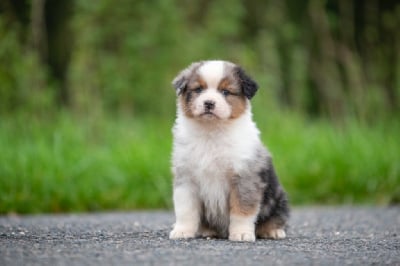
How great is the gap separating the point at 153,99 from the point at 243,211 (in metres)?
7.32

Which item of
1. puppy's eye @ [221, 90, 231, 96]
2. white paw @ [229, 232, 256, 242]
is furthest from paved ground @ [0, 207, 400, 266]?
puppy's eye @ [221, 90, 231, 96]

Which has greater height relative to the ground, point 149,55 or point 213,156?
point 149,55

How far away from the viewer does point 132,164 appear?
32.8 ft

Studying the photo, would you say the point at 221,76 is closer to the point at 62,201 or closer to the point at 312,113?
the point at 62,201

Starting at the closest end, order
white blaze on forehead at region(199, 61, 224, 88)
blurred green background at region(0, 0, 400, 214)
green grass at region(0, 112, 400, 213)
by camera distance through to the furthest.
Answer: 1. white blaze on forehead at region(199, 61, 224, 88)
2. green grass at region(0, 112, 400, 213)
3. blurred green background at region(0, 0, 400, 214)

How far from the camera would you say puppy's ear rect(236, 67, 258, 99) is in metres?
6.12

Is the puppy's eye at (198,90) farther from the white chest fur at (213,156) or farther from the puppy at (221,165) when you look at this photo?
the white chest fur at (213,156)

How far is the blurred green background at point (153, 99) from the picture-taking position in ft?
31.8

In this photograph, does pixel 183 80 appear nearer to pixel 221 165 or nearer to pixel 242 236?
pixel 221 165

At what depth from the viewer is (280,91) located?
47.5 ft

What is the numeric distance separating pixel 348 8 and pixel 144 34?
4.80 m

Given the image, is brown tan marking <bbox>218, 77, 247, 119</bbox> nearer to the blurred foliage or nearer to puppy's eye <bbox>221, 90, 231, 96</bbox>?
puppy's eye <bbox>221, 90, 231, 96</bbox>

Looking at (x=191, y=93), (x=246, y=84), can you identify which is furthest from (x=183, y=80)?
(x=246, y=84)

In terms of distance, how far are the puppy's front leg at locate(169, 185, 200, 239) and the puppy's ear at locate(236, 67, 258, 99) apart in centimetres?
94
